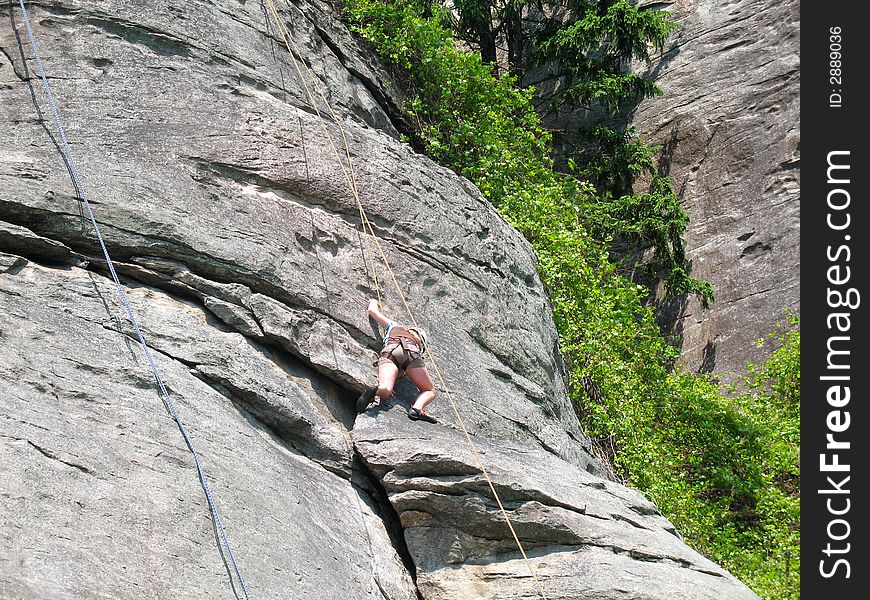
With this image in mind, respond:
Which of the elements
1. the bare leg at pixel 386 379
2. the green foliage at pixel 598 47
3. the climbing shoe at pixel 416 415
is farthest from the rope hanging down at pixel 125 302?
the green foliage at pixel 598 47

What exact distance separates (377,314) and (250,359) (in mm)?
1471

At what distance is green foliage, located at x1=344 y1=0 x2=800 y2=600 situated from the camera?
1356cm

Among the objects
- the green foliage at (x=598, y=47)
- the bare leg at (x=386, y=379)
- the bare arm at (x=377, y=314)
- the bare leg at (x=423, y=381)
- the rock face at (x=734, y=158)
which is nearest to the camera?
the bare leg at (x=386, y=379)

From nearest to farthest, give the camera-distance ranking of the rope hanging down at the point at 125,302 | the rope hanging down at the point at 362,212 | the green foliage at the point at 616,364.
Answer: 1. the rope hanging down at the point at 125,302
2. the rope hanging down at the point at 362,212
3. the green foliage at the point at 616,364

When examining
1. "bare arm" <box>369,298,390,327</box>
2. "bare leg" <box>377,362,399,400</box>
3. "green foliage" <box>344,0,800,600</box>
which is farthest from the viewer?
"green foliage" <box>344,0,800,600</box>

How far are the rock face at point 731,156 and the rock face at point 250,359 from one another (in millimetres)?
8173

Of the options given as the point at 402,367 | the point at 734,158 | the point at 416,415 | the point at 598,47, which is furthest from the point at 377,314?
the point at 734,158

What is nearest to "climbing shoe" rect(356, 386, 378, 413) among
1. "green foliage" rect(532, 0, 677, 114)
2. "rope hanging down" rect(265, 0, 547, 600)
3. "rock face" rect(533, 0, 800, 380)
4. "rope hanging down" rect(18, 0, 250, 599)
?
"rope hanging down" rect(265, 0, 547, 600)

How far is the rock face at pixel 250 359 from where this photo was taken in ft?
20.2

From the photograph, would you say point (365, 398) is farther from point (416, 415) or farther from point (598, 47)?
point (598, 47)

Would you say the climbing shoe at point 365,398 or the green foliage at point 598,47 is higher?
the green foliage at point 598,47

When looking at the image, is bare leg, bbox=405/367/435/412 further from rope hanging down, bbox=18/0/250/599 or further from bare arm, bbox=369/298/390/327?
rope hanging down, bbox=18/0/250/599

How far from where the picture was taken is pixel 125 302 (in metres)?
7.39

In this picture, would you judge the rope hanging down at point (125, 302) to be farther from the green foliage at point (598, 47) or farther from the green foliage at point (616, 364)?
the green foliage at point (598, 47)
